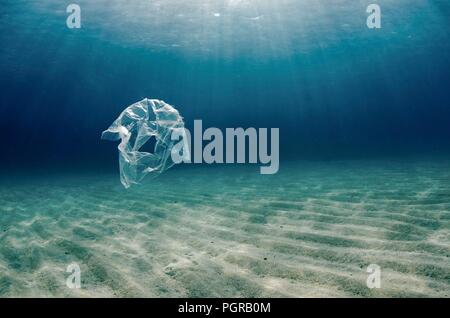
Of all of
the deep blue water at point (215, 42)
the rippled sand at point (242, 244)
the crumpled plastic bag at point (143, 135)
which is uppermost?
the deep blue water at point (215, 42)

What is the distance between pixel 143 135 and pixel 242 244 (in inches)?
113

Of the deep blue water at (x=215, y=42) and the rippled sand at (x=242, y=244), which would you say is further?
the deep blue water at (x=215, y=42)

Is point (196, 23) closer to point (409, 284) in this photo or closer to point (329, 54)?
point (329, 54)

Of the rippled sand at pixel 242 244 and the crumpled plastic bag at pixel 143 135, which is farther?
the crumpled plastic bag at pixel 143 135

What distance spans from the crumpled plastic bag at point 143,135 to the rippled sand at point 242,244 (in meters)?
0.83

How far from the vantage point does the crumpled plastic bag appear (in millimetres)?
5859

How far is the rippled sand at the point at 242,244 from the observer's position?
3.13 metres

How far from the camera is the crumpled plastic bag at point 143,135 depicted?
19.2 ft

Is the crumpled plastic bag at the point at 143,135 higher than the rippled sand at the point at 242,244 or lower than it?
higher

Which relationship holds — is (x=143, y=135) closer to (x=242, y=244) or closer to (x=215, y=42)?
(x=242, y=244)

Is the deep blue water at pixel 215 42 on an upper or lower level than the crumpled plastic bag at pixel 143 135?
upper
